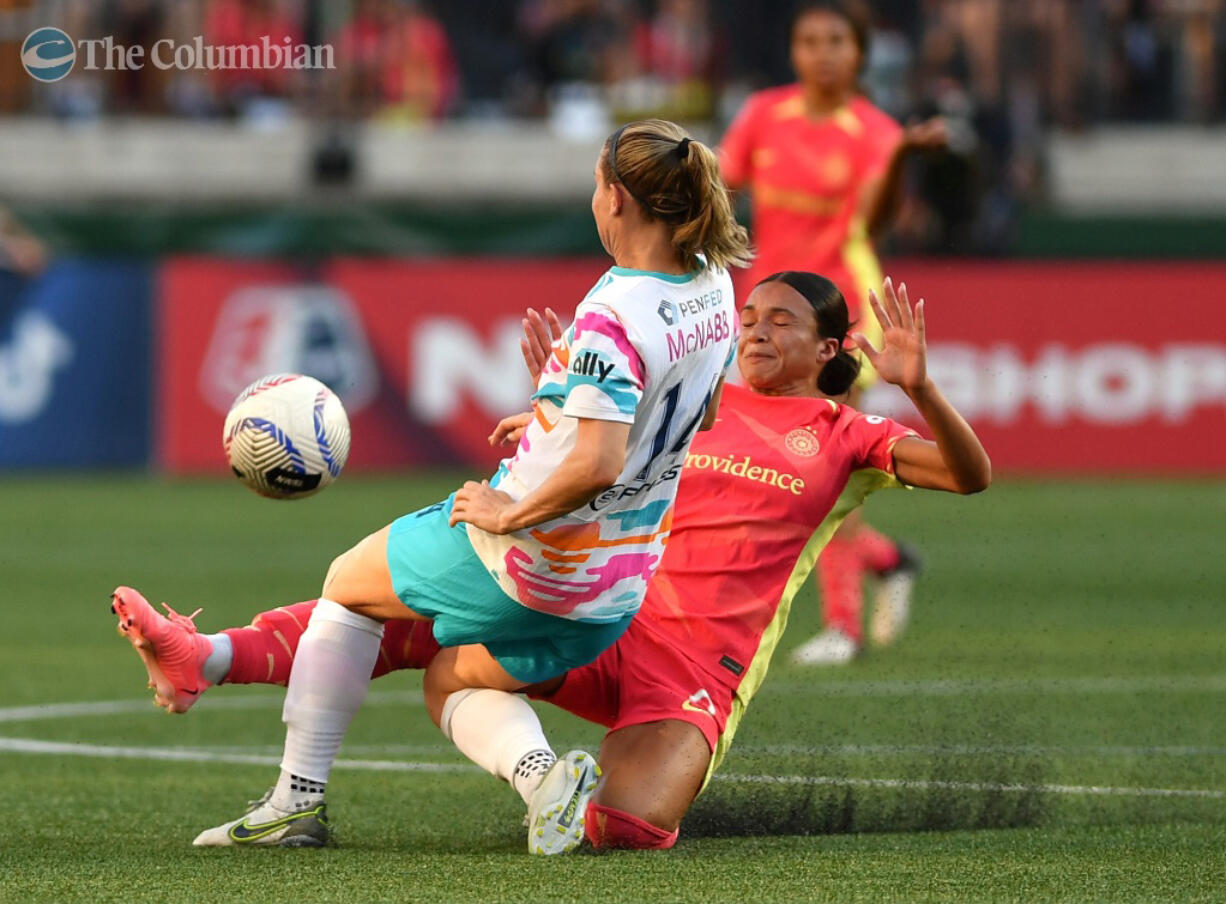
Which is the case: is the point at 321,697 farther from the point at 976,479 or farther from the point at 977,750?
the point at 977,750

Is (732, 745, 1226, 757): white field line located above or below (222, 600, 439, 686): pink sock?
below

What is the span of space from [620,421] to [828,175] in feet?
16.5

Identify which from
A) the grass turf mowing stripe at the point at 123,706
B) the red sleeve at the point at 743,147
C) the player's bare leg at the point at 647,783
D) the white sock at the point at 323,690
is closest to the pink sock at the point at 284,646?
the white sock at the point at 323,690

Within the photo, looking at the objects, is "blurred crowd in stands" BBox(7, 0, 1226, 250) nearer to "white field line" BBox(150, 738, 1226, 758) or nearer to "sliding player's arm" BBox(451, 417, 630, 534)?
"white field line" BBox(150, 738, 1226, 758)

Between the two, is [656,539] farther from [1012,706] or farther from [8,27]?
[8,27]

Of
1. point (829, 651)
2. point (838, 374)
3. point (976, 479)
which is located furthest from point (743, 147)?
point (976, 479)

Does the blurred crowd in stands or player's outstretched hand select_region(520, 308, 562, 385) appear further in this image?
the blurred crowd in stands

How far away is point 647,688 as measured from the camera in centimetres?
531

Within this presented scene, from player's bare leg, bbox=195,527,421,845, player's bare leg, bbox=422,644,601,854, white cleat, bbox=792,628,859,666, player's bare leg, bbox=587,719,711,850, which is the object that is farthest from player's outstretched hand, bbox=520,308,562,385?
white cleat, bbox=792,628,859,666

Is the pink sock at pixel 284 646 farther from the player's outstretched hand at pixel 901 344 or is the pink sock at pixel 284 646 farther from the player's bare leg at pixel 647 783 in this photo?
the player's outstretched hand at pixel 901 344

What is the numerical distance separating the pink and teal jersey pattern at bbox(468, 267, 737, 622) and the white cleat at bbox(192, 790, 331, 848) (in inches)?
29.4

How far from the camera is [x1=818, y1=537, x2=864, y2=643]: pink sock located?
8.87 meters

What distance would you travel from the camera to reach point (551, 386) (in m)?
4.73

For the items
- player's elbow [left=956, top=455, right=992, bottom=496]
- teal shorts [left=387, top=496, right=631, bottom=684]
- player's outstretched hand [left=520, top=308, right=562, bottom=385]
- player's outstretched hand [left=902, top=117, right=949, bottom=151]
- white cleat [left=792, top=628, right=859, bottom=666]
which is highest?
player's outstretched hand [left=902, top=117, right=949, bottom=151]
